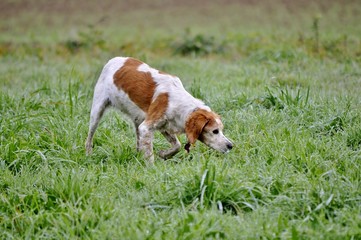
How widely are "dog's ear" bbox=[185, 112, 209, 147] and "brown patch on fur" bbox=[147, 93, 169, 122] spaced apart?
439mm

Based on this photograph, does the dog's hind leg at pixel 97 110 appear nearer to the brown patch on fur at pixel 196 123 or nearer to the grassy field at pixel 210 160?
the grassy field at pixel 210 160

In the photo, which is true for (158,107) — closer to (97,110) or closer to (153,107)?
(153,107)

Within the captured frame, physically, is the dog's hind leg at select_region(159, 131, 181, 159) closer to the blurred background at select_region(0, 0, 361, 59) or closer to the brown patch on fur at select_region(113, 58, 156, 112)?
the brown patch on fur at select_region(113, 58, 156, 112)

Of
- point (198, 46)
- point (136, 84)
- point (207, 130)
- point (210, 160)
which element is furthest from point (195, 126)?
point (198, 46)

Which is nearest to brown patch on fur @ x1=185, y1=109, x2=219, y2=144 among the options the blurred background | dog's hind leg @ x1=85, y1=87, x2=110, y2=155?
dog's hind leg @ x1=85, y1=87, x2=110, y2=155

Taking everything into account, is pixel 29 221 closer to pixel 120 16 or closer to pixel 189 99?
pixel 189 99

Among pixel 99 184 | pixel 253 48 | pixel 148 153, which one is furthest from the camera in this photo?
pixel 253 48

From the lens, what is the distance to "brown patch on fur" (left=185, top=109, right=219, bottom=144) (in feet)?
18.6

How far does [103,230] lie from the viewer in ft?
13.9

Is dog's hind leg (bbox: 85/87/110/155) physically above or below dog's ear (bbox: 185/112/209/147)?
below

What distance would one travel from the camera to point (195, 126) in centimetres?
570

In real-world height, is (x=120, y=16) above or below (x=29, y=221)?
below

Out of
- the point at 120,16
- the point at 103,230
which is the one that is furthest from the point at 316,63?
the point at 120,16

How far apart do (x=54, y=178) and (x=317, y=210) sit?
241 centimetres
